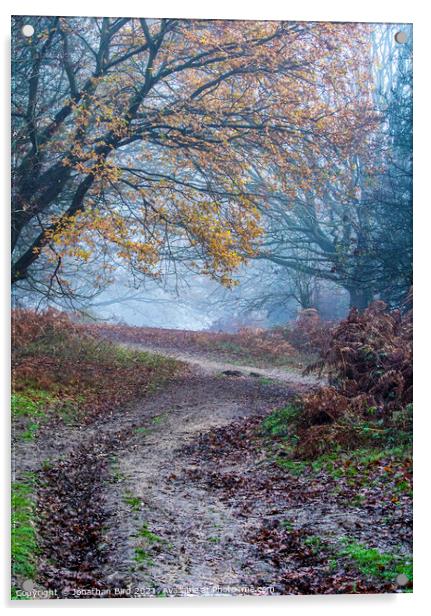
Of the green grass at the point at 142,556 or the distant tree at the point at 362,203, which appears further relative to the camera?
the distant tree at the point at 362,203

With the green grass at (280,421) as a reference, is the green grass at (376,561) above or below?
below

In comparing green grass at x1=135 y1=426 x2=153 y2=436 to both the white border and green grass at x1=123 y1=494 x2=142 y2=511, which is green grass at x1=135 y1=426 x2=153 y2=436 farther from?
the white border

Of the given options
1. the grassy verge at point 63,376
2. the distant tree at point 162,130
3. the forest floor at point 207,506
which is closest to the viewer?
the forest floor at point 207,506

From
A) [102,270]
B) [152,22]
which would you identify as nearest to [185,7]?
[152,22]

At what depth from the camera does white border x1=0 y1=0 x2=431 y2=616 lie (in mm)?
5582

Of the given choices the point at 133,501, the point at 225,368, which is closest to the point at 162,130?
the point at 225,368

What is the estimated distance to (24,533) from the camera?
5449mm

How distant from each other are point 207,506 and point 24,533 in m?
1.55

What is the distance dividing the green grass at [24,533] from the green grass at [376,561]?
2543 millimetres

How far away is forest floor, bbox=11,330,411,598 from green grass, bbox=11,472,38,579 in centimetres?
6

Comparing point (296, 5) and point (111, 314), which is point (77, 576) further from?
point (296, 5)
